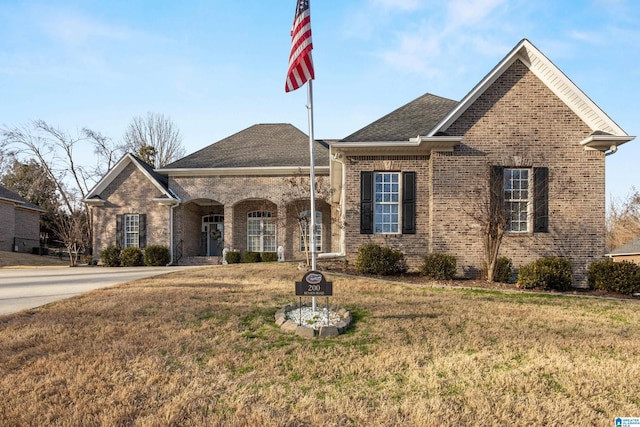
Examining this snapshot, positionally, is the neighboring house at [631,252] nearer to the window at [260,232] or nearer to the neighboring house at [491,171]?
the neighboring house at [491,171]

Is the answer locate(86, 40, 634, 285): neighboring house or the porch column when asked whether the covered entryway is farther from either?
locate(86, 40, 634, 285): neighboring house

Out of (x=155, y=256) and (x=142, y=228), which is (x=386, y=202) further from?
(x=142, y=228)

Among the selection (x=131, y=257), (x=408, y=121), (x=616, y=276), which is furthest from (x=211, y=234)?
(x=616, y=276)

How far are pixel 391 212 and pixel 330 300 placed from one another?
578 centimetres

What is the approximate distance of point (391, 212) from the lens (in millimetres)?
13148

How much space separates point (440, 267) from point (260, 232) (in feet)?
40.9

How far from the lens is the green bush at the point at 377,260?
11.9 metres

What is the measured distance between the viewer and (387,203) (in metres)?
13.1

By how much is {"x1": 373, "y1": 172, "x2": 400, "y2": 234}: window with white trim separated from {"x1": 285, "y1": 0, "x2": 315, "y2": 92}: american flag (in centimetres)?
675

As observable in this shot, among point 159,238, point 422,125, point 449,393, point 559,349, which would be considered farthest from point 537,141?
point 159,238

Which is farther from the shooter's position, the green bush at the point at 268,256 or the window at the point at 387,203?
the green bush at the point at 268,256

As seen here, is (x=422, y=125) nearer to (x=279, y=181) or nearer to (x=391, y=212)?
(x=391, y=212)

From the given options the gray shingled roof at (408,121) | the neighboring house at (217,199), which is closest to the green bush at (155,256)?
the neighboring house at (217,199)

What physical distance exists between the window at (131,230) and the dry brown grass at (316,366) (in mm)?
13626
